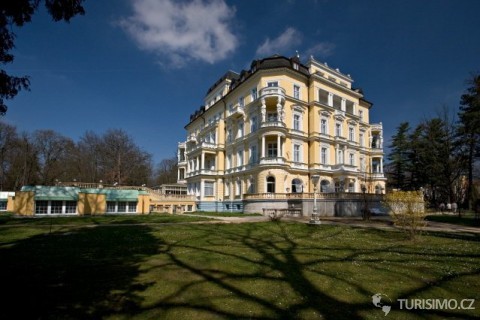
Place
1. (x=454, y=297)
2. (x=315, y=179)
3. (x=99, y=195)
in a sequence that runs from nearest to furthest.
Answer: (x=454, y=297) → (x=315, y=179) → (x=99, y=195)

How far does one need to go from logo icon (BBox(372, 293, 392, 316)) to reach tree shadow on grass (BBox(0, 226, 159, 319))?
4499 mm

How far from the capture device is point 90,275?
6.67 m

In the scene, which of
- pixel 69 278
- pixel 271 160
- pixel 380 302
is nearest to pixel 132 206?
pixel 271 160

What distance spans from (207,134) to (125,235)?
3253 centimetres

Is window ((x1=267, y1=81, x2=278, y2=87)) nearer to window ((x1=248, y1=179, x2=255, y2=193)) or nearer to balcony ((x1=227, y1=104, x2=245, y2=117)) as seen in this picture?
balcony ((x1=227, y1=104, x2=245, y2=117))

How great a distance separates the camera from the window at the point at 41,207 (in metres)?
26.7

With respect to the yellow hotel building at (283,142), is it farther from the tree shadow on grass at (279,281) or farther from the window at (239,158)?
the tree shadow on grass at (279,281)

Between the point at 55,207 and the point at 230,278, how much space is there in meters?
27.8

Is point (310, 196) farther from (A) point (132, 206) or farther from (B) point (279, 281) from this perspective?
(B) point (279, 281)

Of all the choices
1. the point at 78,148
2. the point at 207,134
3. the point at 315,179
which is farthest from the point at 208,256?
the point at 78,148

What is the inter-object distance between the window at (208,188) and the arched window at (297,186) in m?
12.6

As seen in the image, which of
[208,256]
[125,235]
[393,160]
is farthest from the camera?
[393,160]

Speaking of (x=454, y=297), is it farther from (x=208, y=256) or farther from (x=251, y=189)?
(x=251, y=189)

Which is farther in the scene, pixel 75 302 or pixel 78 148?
pixel 78 148
